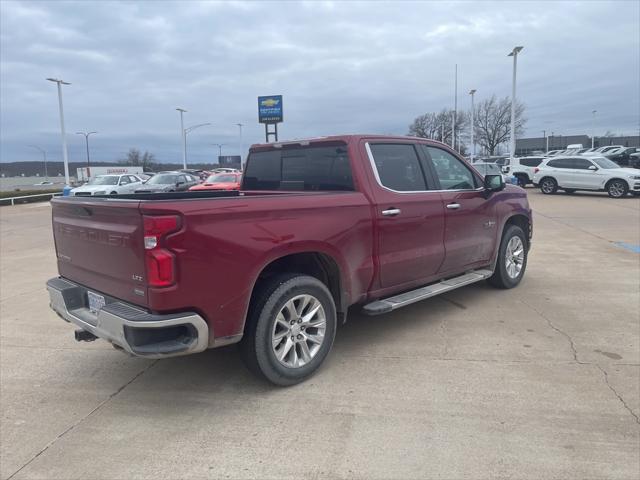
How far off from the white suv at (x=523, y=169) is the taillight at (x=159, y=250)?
27.5 meters

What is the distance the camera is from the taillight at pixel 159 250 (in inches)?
120

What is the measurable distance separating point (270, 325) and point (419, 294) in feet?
5.78

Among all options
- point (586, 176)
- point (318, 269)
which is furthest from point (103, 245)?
point (586, 176)

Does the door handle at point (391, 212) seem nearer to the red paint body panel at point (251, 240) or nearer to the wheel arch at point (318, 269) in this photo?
the red paint body panel at point (251, 240)

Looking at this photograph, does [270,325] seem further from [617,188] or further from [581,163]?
[581,163]

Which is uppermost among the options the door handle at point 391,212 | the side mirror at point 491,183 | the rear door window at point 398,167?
the rear door window at point 398,167

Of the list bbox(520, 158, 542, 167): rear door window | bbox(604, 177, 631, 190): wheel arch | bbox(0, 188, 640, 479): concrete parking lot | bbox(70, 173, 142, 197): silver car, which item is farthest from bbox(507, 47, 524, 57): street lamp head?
bbox(0, 188, 640, 479): concrete parking lot

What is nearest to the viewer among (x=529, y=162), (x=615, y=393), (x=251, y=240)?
(x=251, y=240)

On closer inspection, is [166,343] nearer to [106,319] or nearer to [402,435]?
[106,319]

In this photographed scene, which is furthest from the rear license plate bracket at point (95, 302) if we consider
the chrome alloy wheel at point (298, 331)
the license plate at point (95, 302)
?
the chrome alloy wheel at point (298, 331)

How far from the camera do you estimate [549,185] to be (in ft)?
78.4

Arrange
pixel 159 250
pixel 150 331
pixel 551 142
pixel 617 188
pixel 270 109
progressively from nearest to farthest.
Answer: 1. pixel 159 250
2. pixel 150 331
3. pixel 617 188
4. pixel 270 109
5. pixel 551 142

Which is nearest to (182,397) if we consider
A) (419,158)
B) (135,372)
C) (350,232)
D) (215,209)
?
(135,372)

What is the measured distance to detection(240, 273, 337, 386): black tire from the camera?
3570mm
